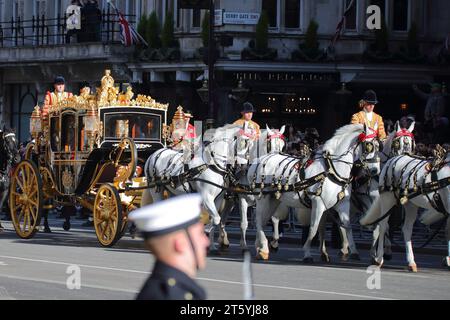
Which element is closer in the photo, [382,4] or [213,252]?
[213,252]

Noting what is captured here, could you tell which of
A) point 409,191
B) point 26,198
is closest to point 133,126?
point 26,198

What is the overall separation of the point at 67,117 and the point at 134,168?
8.28 feet

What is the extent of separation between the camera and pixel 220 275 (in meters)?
17.4

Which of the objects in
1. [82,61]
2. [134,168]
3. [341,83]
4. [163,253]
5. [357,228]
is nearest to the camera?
[163,253]

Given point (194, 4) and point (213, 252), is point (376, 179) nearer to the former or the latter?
Answer: point (213, 252)

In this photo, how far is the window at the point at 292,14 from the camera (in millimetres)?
38875

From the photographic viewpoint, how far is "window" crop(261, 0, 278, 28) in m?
38.7

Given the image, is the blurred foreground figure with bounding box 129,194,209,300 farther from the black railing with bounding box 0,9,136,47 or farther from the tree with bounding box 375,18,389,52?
the black railing with bounding box 0,9,136,47

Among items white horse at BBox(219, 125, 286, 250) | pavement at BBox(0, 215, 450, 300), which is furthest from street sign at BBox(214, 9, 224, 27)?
white horse at BBox(219, 125, 286, 250)

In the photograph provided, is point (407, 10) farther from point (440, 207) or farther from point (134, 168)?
point (440, 207)

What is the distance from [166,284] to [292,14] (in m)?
33.1

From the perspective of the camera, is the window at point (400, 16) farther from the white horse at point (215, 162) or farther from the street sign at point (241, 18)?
the white horse at point (215, 162)

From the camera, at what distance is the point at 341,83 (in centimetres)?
3831
